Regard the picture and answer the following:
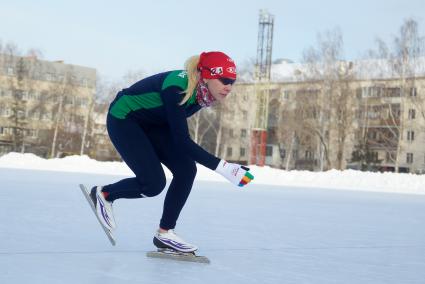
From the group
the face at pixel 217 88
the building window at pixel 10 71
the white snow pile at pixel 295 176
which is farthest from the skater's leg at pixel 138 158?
the building window at pixel 10 71

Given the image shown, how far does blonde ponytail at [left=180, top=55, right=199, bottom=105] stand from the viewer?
2977 mm

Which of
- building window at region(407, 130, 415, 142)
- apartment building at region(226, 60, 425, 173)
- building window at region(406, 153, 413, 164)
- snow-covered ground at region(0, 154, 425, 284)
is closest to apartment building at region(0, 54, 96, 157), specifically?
apartment building at region(226, 60, 425, 173)

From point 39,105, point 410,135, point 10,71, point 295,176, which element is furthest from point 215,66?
point 39,105

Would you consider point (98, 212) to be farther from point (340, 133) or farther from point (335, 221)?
point (340, 133)

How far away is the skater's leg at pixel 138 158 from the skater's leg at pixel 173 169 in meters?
0.08

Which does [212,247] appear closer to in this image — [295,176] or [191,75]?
[191,75]

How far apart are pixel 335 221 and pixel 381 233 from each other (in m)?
0.98

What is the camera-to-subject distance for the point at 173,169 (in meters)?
3.35

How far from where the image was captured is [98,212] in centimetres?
346

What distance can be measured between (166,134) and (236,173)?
641 millimetres

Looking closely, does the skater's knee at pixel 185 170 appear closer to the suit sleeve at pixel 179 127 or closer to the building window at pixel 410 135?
the suit sleeve at pixel 179 127

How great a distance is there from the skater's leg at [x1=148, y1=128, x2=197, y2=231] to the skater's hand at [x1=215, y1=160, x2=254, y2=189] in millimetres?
424

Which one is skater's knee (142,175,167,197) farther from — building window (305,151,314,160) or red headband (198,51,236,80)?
building window (305,151,314,160)


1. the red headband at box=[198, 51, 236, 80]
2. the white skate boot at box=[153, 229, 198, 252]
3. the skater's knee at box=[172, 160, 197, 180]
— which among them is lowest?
the white skate boot at box=[153, 229, 198, 252]
